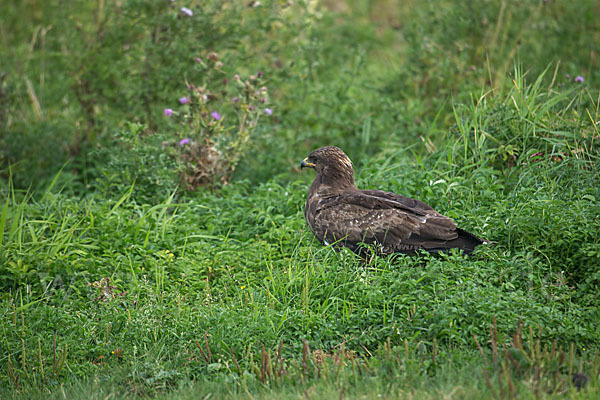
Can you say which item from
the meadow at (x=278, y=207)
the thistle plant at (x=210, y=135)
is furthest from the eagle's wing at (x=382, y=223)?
the thistle plant at (x=210, y=135)

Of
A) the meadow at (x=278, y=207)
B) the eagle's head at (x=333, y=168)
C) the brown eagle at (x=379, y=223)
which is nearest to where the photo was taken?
the meadow at (x=278, y=207)

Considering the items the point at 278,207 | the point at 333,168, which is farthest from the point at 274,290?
the point at 278,207

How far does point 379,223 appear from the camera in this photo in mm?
5645

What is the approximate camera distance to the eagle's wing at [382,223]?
18.0ft

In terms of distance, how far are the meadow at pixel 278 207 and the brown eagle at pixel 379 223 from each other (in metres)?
0.19

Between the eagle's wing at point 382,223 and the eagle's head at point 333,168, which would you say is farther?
the eagle's head at point 333,168

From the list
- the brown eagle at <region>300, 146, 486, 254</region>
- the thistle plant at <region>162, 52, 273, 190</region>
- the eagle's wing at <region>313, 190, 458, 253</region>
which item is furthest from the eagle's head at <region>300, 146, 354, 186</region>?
the thistle plant at <region>162, 52, 273, 190</region>

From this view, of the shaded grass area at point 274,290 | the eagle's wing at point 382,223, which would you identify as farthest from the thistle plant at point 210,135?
the eagle's wing at point 382,223

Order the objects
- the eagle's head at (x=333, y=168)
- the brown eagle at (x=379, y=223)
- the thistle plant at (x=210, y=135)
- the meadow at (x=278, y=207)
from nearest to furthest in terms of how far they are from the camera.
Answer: the meadow at (x=278, y=207)
the brown eagle at (x=379, y=223)
the eagle's head at (x=333, y=168)
the thistle plant at (x=210, y=135)

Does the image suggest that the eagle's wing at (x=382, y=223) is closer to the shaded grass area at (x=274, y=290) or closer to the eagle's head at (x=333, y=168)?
the shaded grass area at (x=274, y=290)

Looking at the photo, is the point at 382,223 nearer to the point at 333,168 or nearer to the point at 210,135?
the point at 333,168

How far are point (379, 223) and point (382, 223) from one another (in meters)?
0.03

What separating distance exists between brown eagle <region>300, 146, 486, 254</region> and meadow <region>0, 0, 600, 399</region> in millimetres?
194

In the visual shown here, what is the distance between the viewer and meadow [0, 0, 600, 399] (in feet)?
14.2
